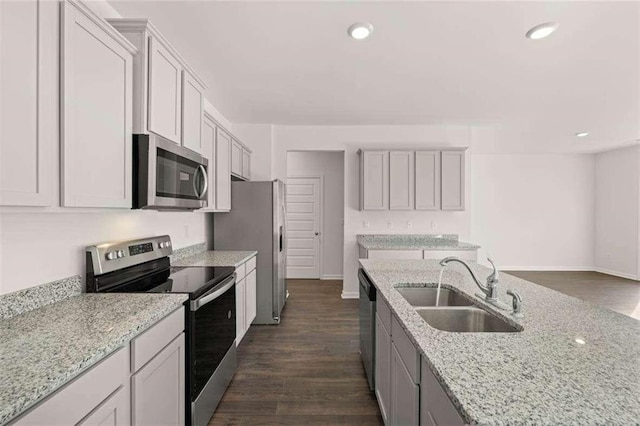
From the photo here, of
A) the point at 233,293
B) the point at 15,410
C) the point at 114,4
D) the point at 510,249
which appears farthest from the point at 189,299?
the point at 510,249

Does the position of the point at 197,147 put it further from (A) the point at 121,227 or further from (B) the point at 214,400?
(B) the point at 214,400

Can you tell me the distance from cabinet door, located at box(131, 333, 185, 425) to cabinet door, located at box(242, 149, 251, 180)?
2.78 meters

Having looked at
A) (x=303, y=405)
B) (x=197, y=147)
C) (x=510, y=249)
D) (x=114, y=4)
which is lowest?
(x=303, y=405)

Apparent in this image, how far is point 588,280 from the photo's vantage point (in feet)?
19.0

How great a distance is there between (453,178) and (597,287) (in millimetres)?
3520

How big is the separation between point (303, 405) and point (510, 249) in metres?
6.42

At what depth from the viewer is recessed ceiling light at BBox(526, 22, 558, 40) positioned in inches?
82.2

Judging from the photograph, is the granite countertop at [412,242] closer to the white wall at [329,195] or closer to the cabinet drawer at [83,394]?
the white wall at [329,195]

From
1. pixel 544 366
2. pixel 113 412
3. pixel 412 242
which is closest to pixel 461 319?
pixel 544 366

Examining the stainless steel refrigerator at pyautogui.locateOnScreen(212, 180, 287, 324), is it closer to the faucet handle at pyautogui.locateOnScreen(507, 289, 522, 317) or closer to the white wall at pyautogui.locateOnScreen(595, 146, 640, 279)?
the faucet handle at pyautogui.locateOnScreen(507, 289, 522, 317)

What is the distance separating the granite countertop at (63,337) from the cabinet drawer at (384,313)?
112 centimetres

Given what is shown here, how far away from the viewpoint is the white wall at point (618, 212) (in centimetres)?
586

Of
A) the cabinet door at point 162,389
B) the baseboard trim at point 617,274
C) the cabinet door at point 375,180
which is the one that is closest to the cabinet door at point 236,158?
the cabinet door at point 375,180

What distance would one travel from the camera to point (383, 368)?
5.95ft
